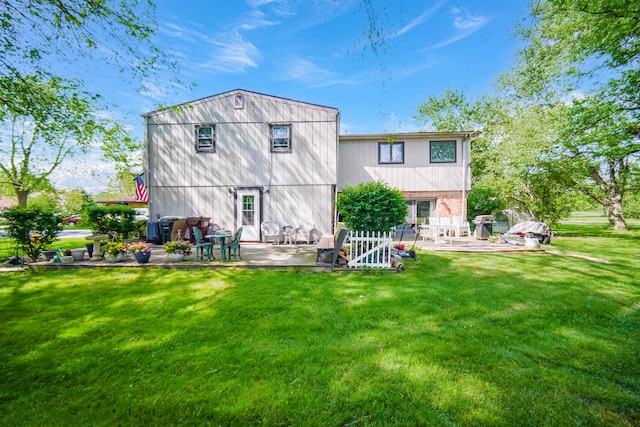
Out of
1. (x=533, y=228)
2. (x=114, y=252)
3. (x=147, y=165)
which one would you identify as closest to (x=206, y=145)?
(x=147, y=165)

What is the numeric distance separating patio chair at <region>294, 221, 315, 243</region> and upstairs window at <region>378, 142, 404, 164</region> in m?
5.22

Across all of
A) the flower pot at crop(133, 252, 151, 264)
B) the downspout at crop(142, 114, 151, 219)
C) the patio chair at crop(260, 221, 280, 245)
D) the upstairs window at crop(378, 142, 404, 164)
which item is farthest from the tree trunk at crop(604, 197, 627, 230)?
the downspout at crop(142, 114, 151, 219)

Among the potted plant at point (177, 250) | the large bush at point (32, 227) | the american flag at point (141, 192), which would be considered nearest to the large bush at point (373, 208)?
the potted plant at point (177, 250)

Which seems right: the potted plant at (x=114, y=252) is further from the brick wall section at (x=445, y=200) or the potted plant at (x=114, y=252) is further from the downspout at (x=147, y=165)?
the brick wall section at (x=445, y=200)

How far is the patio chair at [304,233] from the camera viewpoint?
34.4 ft

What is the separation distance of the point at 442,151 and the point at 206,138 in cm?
1114

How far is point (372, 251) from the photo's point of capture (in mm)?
6281

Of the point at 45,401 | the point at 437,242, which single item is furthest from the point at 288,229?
the point at 45,401

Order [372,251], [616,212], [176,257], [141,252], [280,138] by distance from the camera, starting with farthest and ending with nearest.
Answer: [616,212]
[280,138]
[176,257]
[141,252]
[372,251]

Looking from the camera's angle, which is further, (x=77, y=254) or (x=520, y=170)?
(x=520, y=170)

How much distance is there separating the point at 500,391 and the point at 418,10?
558 centimetres

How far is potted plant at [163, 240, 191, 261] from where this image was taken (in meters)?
6.88

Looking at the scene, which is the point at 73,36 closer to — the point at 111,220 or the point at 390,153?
the point at 111,220

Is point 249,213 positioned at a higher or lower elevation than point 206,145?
lower
